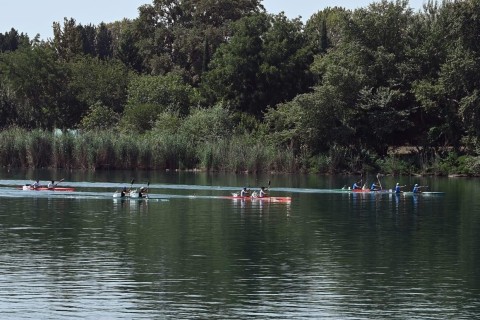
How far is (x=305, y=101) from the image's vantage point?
105m

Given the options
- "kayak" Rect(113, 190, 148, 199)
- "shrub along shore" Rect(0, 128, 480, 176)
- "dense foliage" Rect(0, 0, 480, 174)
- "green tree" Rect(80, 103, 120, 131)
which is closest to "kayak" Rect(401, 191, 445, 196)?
"kayak" Rect(113, 190, 148, 199)

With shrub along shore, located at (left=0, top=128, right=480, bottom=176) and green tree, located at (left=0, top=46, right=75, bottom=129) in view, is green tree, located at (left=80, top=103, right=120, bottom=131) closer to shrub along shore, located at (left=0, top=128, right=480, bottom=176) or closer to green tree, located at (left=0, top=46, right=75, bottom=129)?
green tree, located at (left=0, top=46, right=75, bottom=129)

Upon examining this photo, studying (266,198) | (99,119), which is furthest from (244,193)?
(99,119)

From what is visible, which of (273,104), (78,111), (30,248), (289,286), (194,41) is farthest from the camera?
(194,41)

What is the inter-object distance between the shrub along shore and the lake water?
92.8ft

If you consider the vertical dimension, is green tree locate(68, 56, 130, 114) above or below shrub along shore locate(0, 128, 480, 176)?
above

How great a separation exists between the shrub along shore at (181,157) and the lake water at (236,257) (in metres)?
28.3

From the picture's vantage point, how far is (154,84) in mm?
127625

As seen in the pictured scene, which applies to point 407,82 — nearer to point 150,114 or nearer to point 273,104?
point 273,104

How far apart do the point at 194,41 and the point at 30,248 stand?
104 meters

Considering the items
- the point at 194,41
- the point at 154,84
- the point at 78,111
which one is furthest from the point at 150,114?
the point at 194,41

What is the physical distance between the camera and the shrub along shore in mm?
103250

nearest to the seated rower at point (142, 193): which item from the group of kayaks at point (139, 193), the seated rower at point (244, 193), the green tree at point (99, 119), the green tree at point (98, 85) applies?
the group of kayaks at point (139, 193)

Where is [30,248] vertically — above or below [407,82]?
below
